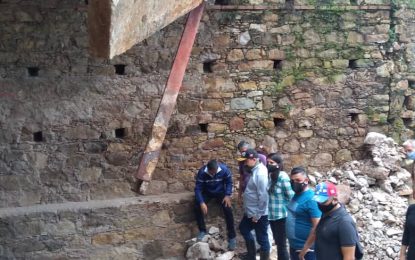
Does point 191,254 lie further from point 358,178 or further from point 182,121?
Answer: point 358,178

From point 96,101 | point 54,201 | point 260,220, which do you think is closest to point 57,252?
point 54,201

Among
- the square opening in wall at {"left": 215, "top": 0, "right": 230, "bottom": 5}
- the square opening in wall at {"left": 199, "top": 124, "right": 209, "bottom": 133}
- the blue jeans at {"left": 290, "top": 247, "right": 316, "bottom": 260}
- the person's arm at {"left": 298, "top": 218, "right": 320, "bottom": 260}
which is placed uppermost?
the square opening in wall at {"left": 215, "top": 0, "right": 230, "bottom": 5}

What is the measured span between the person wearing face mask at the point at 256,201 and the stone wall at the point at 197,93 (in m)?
1.18

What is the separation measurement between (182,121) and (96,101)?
99 centimetres

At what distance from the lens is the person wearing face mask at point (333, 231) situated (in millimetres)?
3752

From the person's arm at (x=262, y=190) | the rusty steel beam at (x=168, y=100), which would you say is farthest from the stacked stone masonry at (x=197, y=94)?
the person's arm at (x=262, y=190)

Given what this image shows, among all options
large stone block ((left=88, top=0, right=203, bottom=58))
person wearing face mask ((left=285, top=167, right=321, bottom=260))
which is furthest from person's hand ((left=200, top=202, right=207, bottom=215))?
large stone block ((left=88, top=0, right=203, bottom=58))

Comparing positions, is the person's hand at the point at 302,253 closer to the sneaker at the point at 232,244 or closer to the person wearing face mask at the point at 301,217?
the person wearing face mask at the point at 301,217

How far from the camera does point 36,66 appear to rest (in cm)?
596

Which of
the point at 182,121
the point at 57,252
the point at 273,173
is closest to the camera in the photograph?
the point at 273,173

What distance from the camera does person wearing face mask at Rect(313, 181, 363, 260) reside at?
3.75 metres

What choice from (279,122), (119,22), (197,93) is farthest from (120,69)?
(119,22)

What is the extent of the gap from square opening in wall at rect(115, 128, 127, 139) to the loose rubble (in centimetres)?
141

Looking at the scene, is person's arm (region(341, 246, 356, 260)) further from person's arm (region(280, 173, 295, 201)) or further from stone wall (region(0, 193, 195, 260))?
stone wall (region(0, 193, 195, 260))
